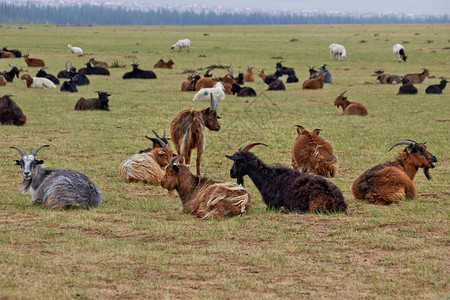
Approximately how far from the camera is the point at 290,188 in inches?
352

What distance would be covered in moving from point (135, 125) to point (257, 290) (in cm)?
1251

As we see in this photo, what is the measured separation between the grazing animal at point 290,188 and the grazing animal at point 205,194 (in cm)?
51

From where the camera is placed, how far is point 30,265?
6.43 m

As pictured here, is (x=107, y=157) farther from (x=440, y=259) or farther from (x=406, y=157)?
(x=440, y=259)

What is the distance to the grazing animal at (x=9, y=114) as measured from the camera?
17.1 metres

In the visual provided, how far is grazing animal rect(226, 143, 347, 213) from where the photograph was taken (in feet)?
28.7

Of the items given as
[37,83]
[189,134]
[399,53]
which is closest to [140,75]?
[37,83]

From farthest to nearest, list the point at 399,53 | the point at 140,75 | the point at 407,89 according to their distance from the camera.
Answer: the point at 399,53 → the point at 140,75 → the point at 407,89

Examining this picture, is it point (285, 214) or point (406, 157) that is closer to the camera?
point (285, 214)

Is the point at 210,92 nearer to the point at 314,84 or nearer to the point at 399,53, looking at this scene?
the point at 314,84

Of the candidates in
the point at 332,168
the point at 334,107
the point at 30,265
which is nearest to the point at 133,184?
the point at 332,168

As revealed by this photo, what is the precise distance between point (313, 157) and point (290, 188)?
311 centimetres

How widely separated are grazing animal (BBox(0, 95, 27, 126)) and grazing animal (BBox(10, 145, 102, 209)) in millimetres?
8240

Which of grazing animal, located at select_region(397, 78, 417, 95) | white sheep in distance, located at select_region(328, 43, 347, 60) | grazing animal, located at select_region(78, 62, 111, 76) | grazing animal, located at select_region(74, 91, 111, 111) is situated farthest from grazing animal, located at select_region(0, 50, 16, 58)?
grazing animal, located at select_region(397, 78, 417, 95)
